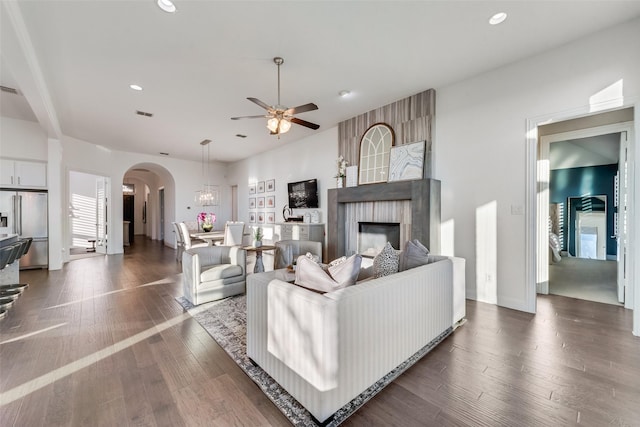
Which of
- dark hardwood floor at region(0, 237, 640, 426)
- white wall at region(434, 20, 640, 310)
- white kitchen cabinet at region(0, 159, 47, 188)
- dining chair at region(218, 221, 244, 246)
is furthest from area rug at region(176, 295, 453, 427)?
white kitchen cabinet at region(0, 159, 47, 188)

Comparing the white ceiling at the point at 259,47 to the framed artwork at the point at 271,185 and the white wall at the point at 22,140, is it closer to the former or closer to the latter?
the white wall at the point at 22,140

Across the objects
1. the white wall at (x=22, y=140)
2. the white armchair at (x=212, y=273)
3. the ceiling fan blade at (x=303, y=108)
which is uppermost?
the white wall at (x=22, y=140)

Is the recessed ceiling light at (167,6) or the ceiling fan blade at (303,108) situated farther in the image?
the ceiling fan blade at (303,108)

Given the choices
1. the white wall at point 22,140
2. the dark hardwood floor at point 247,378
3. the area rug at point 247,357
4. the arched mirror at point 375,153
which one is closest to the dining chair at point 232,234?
the area rug at point 247,357

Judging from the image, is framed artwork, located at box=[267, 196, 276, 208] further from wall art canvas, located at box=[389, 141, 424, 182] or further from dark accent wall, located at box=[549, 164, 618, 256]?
dark accent wall, located at box=[549, 164, 618, 256]

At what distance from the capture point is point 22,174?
535 cm

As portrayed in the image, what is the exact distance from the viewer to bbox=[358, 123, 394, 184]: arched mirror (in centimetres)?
460

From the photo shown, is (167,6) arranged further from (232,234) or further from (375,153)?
(232,234)

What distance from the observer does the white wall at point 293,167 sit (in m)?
5.93

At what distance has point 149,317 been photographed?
10.0 feet

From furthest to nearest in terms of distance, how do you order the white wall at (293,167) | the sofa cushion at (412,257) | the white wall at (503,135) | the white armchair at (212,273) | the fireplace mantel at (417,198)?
1. the white wall at (293,167)
2. the fireplace mantel at (417,198)
3. the white armchair at (212,273)
4. the white wall at (503,135)
5. the sofa cushion at (412,257)

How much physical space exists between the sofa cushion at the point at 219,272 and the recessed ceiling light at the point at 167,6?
9.27ft

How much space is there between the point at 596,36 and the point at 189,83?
16.2 feet

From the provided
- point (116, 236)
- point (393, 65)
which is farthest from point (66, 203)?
point (393, 65)
